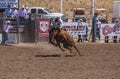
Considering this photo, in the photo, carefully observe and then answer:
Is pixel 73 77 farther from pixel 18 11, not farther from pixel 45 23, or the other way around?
pixel 18 11

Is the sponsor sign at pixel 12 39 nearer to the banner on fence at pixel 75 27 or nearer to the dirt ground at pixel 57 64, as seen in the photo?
the banner on fence at pixel 75 27

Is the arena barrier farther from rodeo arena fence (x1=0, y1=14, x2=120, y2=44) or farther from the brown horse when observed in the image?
the brown horse

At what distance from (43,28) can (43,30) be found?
0.37 feet

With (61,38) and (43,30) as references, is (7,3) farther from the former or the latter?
(61,38)

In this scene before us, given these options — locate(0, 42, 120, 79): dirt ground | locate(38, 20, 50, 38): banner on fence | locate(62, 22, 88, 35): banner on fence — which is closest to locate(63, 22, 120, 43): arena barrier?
locate(62, 22, 88, 35): banner on fence

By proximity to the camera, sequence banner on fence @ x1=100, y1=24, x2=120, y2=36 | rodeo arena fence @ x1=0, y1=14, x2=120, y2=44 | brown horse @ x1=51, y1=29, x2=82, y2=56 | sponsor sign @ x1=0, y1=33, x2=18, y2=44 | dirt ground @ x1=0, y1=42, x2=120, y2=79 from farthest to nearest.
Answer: banner on fence @ x1=100, y1=24, x2=120, y2=36
rodeo arena fence @ x1=0, y1=14, x2=120, y2=44
sponsor sign @ x1=0, y1=33, x2=18, y2=44
brown horse @ x1=51, y1=29, x2=82, y2=56
dirt ground @ x1=0, y1=42, x2=120, y2=79

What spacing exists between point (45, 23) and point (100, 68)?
11341 mm

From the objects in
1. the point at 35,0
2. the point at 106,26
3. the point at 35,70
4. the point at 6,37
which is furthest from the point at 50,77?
the point at 35,0

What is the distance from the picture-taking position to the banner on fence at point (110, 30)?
25906mm

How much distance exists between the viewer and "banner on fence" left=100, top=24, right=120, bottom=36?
85.0 ft

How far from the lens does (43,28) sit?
82.3 feet

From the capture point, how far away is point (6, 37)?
78.2ft

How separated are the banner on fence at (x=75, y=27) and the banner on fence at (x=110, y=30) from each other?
104 cm

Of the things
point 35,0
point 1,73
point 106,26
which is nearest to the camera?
point 1,73
